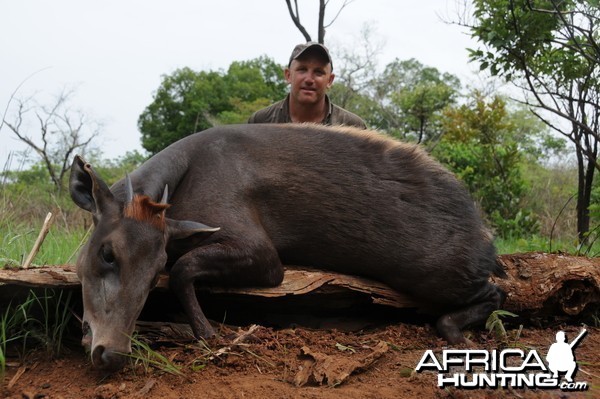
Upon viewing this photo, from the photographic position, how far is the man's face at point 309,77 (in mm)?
5598

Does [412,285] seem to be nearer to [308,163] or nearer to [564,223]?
[308,163]

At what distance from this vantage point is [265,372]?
9.39 feet

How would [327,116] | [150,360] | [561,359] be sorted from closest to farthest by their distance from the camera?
[150,360]
[561,359]
[327,116]

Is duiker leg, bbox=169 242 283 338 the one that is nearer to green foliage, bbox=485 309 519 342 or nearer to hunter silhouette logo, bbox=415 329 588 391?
hunter silhouette logo, bbox=415 329 588 391

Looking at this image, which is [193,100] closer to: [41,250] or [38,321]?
[41,250]

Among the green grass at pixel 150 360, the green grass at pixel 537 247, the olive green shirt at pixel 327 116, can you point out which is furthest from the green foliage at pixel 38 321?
the green grass at pixel 537 247

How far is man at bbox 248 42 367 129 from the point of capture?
18.3 ft

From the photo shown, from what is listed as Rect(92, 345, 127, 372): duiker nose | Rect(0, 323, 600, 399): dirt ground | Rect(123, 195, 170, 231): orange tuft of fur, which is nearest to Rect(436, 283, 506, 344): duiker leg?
Rect(0, 323, 600, 399): dirt ground

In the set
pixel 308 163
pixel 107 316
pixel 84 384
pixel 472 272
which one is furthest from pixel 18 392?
pixel 472 272

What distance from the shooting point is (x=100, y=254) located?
2814 mm

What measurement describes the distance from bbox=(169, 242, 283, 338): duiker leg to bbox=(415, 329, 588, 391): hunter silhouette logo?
1.05 metres

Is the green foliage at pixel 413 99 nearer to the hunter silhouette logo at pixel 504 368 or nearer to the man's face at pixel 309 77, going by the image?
the man's face at pixel 309 77

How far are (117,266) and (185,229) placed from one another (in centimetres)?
47

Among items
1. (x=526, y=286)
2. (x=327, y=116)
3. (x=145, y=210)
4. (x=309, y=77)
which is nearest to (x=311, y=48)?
(x=309, y=77)
